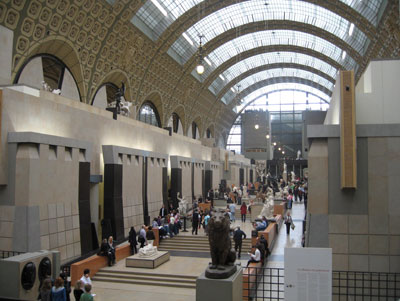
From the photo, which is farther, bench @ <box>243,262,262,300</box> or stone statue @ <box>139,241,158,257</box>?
stone statue @ <box>139,241,158,257</box>

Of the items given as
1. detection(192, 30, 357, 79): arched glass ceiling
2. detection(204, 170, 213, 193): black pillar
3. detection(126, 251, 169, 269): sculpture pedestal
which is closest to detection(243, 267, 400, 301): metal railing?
detection(126, 251, 169, 269): sculpture pedestal

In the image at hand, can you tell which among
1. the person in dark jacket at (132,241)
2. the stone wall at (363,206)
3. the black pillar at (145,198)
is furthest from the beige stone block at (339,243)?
the black pillar at (145,198)

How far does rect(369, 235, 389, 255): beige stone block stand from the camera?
10578mm

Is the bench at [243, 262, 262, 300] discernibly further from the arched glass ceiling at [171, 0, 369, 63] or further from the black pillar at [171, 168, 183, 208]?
the arched glass ceiling at [171, 0, 369, 63]

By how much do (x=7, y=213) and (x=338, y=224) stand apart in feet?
32.3

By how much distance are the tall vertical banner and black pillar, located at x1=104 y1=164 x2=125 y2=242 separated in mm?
11767

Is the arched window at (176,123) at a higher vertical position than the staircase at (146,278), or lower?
higher

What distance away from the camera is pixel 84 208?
15.9m

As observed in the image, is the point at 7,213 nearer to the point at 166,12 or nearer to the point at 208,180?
the point at 166,12

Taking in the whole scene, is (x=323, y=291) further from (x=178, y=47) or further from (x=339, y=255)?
(x=178, y=47)

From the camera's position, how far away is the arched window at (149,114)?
3672 cm

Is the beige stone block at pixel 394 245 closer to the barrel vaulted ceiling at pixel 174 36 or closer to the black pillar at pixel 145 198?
the black pillar at pixel 145 198

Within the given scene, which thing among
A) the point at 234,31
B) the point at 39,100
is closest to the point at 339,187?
the point at 39,100

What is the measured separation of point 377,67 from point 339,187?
3.62 metres
